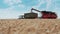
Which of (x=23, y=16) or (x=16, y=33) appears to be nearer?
(x=16, y=33)

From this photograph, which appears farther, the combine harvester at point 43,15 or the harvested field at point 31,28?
the combine harvester at point 43,15

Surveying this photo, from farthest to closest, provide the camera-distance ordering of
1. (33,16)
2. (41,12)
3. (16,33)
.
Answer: (41,12), (33,16), (16,33)

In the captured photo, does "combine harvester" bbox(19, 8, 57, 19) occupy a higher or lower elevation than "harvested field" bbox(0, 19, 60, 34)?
lower

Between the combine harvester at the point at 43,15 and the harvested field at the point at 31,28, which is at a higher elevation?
the harvested field at the point at 31,28

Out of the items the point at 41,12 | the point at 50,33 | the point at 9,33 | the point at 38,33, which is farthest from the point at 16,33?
the point at 41,12

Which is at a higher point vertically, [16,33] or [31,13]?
[16,33]

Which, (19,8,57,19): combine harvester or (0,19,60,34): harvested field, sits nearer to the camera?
(0,19,60,34): harvested field

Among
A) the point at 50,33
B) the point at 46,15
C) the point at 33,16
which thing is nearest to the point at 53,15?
the point at 46,15

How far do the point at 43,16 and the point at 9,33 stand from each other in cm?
3751

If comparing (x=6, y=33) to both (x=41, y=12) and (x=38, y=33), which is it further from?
(x=41, y=12)

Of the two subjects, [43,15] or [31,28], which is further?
[43,15]

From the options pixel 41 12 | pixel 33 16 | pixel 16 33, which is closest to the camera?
pixel 16 33

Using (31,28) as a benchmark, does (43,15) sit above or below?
below

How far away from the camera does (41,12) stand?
→ 4319 centimetres
